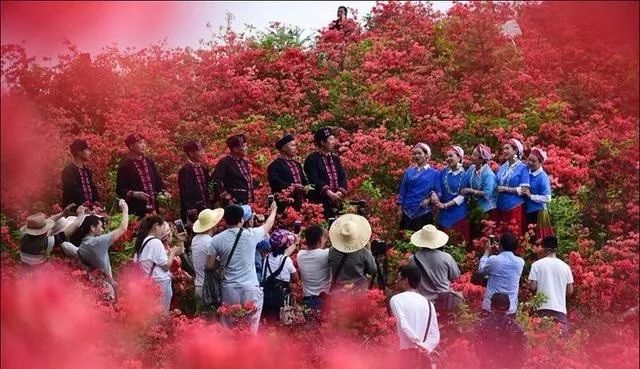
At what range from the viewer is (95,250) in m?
8.11

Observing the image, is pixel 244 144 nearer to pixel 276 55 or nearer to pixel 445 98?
pixel 445 98

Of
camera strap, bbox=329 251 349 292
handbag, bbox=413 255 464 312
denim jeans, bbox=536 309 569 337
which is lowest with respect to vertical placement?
denim jeans, bbox=536 309 569 337

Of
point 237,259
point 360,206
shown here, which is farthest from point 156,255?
point 360,206

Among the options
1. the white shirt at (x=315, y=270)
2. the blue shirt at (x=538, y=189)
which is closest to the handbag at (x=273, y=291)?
the white shirt at (x=315, y=270)

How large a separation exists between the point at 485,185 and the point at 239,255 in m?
2.89

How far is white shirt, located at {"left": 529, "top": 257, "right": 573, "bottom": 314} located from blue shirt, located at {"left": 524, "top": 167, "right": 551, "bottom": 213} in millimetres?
1326

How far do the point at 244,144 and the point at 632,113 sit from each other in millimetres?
6468

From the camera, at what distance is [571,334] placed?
8906mm

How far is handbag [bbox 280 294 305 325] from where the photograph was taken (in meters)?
8.14

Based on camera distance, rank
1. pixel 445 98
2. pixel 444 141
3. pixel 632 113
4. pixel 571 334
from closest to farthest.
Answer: pixel 571 334 → pixel 444 141 → pixel 445 98 → pixel 632 113

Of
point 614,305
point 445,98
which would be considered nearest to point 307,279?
point 614,305

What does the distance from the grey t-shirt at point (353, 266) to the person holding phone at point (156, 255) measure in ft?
3.94

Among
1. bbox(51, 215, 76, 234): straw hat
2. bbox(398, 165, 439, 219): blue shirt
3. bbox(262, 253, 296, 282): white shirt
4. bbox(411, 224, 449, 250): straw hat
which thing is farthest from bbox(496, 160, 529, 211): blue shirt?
bbox(51, 215, 76, 234): straw hat

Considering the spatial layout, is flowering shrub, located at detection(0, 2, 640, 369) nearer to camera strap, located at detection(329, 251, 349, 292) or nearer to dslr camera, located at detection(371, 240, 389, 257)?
camera strap, located at detection(329, 251, 349, 292)
